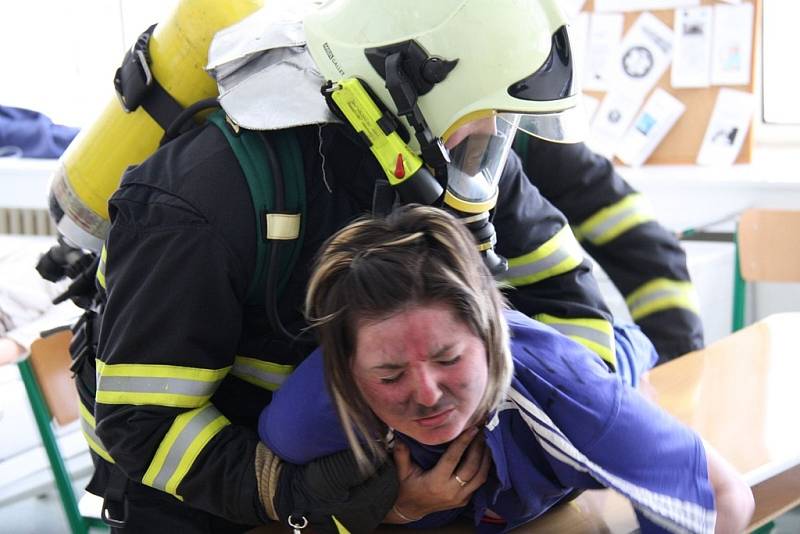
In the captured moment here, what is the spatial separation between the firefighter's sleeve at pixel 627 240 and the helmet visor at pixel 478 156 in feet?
1.65

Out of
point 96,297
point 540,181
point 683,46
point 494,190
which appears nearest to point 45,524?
point 96,297

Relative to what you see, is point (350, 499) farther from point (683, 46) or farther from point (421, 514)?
point (683, 46)

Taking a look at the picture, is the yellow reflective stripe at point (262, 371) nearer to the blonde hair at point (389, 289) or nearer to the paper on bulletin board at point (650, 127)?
the blonde hair at point (389, 289)

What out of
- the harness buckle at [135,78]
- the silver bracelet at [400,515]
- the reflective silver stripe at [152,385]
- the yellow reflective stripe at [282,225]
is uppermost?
the harness buckle at [135,78]

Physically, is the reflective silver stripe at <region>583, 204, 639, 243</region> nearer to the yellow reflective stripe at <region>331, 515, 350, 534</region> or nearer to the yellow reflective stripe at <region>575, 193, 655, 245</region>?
the yellow reflective stripe at <region>575, 193, 655, 245</region>

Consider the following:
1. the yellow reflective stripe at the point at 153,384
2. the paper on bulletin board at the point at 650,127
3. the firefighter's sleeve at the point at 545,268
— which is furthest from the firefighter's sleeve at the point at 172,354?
the paper on bulletin board at the point at 650,127

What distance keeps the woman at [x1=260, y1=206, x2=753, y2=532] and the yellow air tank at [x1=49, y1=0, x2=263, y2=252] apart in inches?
15.8

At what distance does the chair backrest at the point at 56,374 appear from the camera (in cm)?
208

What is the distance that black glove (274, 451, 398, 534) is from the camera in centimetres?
131

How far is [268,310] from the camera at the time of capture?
4.49 ft

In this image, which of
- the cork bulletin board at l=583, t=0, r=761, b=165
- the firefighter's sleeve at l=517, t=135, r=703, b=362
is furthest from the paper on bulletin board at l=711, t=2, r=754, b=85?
the firefighter's sleeve at l=517, t=135, r=703, b=362

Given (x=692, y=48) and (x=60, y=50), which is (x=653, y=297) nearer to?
(x=692, y=48)

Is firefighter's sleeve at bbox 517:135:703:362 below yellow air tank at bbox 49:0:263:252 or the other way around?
below

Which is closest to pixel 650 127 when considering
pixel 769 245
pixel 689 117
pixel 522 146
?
pixel 689 117
